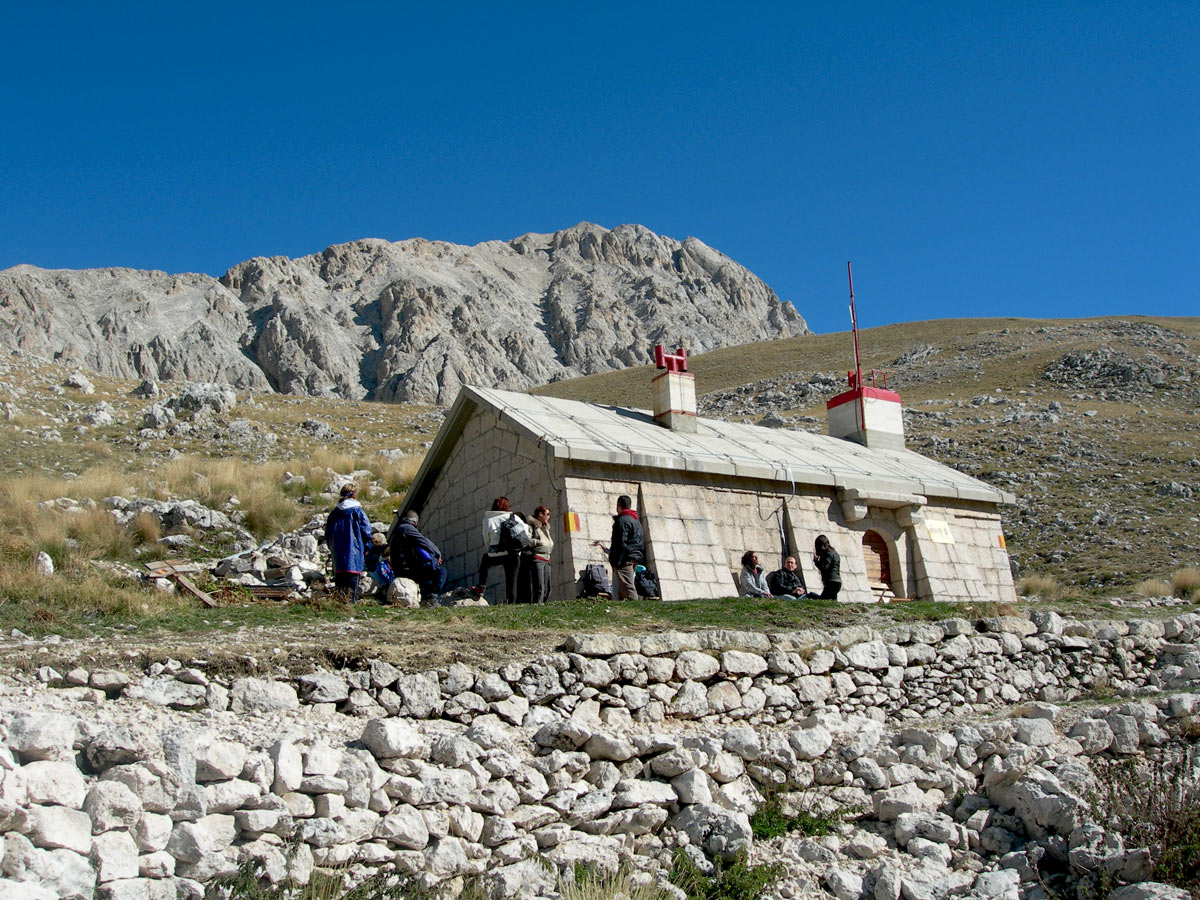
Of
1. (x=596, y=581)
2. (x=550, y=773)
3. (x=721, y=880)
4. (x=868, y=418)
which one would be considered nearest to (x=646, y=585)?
(x=596, y=581)

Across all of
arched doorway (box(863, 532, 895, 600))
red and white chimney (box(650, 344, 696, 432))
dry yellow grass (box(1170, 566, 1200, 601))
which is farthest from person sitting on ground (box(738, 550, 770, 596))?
dry yellow grass (box(1170, 566, 1200, 601))

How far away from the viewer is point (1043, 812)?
7.84 metres

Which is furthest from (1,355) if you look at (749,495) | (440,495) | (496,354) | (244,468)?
(496,354)

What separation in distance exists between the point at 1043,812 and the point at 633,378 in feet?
221

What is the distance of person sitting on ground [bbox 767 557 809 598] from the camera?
1461 cm

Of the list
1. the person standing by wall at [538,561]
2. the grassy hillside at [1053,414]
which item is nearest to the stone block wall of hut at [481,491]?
the person standing by wall at [538,561]

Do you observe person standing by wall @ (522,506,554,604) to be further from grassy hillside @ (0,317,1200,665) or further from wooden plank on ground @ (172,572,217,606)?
wooden plank on ground @ (172,572,217,606)

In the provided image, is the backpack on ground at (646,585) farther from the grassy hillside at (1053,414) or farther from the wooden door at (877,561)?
the grassy hillside at (1053,414)

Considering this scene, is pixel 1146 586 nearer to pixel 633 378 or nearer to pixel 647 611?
pixel 647 611

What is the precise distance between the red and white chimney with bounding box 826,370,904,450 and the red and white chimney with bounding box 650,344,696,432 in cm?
450

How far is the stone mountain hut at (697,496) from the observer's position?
14625 mm

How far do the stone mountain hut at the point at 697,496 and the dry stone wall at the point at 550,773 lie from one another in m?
4.38

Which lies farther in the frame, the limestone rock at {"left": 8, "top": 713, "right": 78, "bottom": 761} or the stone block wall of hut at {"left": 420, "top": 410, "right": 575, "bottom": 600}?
the stone block wall of hut at {"left": 420, "top": 410, "right": 575, "bottom": 600}

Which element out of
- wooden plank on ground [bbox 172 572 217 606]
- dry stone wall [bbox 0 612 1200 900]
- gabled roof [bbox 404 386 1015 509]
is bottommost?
dry stone wall [bbox 0 612 1200 900]
